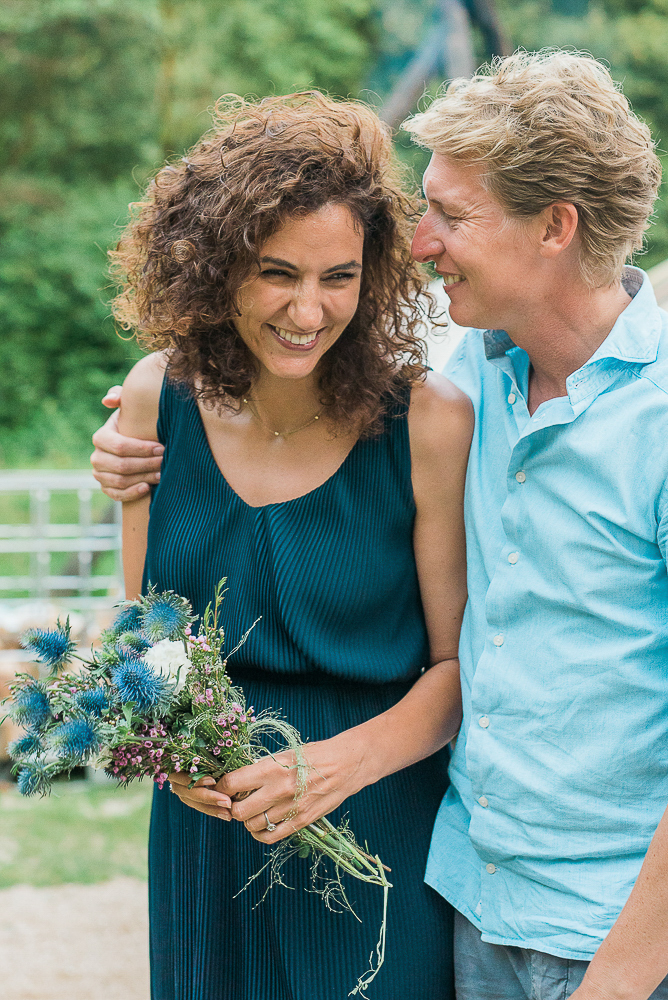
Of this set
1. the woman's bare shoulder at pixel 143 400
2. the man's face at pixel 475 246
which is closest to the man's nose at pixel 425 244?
the man's face at pixel 475 246

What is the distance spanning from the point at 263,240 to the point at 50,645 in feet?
2.59

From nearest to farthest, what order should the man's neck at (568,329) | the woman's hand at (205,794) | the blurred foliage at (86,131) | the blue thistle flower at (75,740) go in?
the blue thistle flower at (75,740), the woman's hand at (205,794), the man's neck at (568,329), the blurred foliage at (86,131)

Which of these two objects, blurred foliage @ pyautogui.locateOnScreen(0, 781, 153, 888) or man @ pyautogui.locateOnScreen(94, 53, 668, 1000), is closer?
man @ pyautogui.locateOnScreen(94, 53, 668, 1000)

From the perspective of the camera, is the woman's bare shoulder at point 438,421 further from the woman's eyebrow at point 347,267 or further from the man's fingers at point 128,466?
the man's fingers at point 128,466

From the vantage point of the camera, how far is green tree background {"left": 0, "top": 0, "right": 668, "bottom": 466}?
12.7 meters

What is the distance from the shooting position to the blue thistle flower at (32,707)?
144 cm

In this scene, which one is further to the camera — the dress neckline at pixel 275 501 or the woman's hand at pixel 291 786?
the dress neckline at pixel 275 501

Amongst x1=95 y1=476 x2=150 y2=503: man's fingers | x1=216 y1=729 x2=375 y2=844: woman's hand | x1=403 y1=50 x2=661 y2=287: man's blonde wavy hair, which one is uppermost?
x1=403 y1=50 x2=661 y2=287: man's blonde wavy hair

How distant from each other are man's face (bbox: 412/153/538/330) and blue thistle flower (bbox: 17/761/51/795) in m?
1.04

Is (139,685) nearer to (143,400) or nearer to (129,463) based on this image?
(129,463)

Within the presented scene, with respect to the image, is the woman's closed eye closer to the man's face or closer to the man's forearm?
the man's face

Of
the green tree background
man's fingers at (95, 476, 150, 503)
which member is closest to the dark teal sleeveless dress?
man's fingers at (95, 476, 150, 503)

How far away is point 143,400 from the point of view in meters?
2.09

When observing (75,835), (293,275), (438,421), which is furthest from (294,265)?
(75,835)
